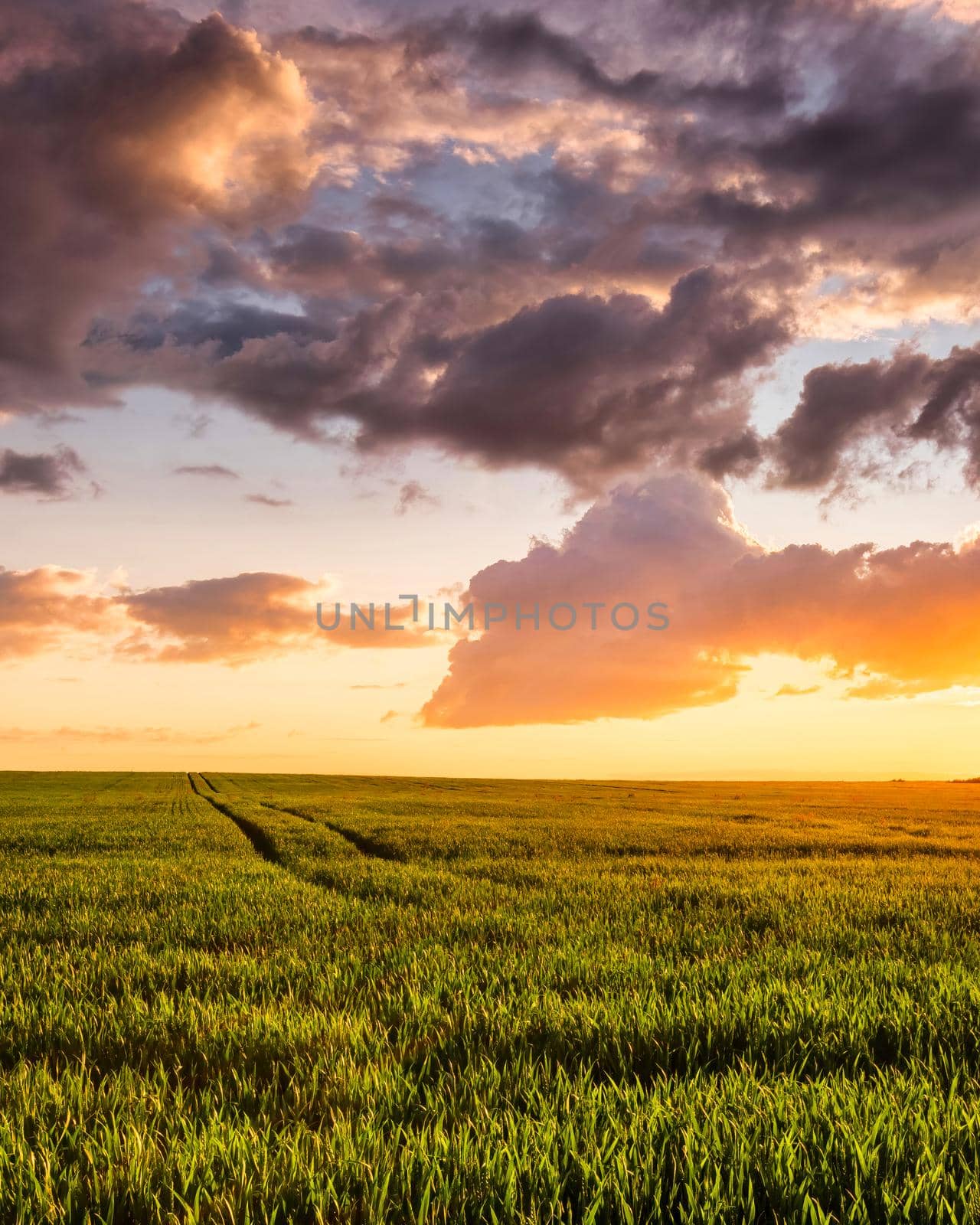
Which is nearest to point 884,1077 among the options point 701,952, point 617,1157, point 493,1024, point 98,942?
point 617,1157

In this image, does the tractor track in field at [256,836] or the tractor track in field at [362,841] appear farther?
the tractor track in field at [256,836]

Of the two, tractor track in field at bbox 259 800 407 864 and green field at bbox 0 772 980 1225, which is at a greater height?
green field at bbox 0 772 980 1225

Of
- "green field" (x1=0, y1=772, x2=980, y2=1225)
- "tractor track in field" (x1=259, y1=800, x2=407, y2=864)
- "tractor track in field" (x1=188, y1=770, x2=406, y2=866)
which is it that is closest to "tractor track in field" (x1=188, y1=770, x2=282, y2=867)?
"tractor track in field" (x1=188, y1=770, x2=406, y2=866)

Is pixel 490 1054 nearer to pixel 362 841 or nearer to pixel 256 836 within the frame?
pixel 362 841

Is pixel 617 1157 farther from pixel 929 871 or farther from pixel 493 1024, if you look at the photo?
pixel 929 871

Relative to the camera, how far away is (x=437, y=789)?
219 feet

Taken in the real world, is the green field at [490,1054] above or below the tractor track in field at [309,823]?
above

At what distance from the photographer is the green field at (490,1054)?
2.94 metres

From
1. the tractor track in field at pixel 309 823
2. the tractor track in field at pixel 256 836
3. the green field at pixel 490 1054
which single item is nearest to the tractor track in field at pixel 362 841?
the tractor track in field at pixel 309 823

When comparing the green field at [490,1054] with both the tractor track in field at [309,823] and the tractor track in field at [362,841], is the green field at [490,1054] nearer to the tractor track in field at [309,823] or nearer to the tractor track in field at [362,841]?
the tractor track in field at [362,841]

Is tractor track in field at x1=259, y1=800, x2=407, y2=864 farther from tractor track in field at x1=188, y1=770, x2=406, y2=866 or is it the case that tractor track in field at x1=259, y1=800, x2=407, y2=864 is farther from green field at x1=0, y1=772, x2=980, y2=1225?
green field at x1=0, y1=772, x2=980, y2=1225

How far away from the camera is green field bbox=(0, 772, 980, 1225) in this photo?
2936 millimetres

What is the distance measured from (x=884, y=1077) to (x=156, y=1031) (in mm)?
4588

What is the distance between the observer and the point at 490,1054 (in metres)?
4.71
